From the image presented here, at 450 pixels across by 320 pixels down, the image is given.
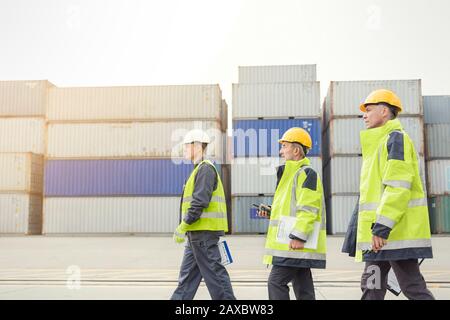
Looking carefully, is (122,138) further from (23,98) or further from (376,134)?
(376,134)

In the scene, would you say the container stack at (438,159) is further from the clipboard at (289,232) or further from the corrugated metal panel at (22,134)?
the clipboard at (289,232)

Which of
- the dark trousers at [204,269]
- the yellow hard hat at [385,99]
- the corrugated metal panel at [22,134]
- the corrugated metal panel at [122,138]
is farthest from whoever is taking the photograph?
the corrugated metal panel at [22,134]

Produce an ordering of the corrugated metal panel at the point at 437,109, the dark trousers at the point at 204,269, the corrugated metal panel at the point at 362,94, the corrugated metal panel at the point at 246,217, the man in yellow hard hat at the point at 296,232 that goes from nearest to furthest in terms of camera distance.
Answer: the man in yellow hard hat at the point at 296,232 < the dark trousers at the point at 204,269 < the corrugated metal panel at the point at 362,94 < the corrugated metal panel at the point at 246,217 < the corrugated metal panel at the point at 437,109

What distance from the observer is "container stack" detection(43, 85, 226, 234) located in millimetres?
30812

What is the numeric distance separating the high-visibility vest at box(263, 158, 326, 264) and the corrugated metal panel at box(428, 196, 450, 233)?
27.7m

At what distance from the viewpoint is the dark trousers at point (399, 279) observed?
3828 mm

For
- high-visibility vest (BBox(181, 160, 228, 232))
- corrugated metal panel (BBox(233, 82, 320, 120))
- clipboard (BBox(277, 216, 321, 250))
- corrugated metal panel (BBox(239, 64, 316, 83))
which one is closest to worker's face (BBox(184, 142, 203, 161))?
high-visibility vest (BBox(181, 160, 228, 232))

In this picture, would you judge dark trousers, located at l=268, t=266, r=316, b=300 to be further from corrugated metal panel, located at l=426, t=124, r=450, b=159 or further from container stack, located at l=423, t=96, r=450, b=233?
corrugated metal panel, located at l=426, t=124, r=450, b=159

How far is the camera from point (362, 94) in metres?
30.2

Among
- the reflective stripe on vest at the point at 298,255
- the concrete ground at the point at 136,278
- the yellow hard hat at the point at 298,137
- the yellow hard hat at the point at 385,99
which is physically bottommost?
the concrete ground at the point at 136,278

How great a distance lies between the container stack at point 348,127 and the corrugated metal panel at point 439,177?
3.47 ft

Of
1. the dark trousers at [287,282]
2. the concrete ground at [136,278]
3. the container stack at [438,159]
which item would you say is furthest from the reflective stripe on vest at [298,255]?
the container stack at [438,159]
